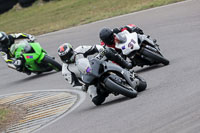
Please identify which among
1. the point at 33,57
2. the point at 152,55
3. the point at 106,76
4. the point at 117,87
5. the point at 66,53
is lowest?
the point at 33,57

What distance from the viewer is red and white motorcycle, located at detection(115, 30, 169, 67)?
40.2ft

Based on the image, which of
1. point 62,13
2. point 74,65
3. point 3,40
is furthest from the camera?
point 62,13

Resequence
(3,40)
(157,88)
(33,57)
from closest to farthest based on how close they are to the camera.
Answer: (157,88)
(33,57)
(3,40)

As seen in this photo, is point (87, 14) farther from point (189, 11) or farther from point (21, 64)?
point (21, 64)

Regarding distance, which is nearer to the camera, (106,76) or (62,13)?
(106,76)

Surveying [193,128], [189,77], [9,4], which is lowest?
[9,4]

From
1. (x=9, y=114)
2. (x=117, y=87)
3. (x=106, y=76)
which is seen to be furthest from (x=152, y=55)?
(x=9, y=114)

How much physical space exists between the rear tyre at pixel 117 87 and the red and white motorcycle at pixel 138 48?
2344 millimetres

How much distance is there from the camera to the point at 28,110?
1194cm

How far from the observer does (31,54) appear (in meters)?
16.4

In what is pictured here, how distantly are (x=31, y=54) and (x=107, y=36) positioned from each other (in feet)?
17.4

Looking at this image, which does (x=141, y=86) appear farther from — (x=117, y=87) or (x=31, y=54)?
(x=31, y=54)

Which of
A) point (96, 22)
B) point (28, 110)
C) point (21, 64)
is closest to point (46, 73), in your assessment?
point (21, 64)

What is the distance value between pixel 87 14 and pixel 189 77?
1569 centimetres
